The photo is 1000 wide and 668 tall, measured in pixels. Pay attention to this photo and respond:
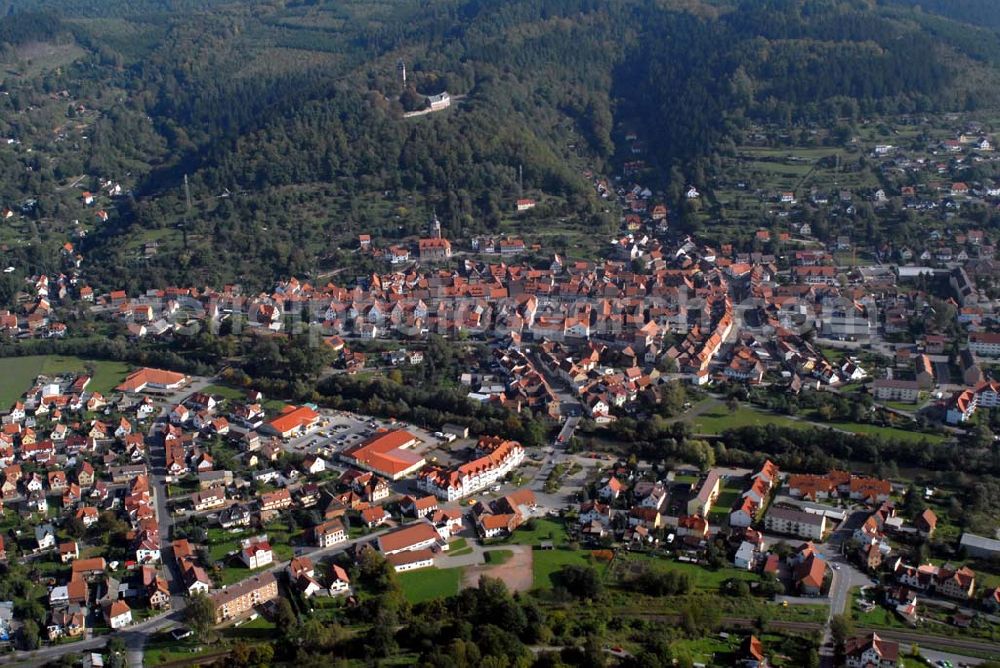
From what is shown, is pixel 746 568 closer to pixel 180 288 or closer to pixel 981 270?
pixel 981 270

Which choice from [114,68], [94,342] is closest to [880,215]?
[94,342]

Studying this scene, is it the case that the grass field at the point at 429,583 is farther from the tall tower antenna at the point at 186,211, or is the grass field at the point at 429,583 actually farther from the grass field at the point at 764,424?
the tall tower antenna at the point at 186,211

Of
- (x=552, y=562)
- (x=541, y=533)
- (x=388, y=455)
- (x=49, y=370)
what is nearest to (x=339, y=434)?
(x=388, y=455)

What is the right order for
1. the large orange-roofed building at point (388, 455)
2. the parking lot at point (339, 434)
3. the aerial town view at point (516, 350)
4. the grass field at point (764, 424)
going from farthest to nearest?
1. the parking lot at point (339, 434)
2. the grass field at point (764, 424)
3. the large orange-roofed building at point (388, 455)
4. the aerial town view at point (516, 350)

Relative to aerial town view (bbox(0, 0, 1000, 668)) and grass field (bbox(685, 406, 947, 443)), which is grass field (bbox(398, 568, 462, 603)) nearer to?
aerial town view (bbox(0, 0, 1000, 668))

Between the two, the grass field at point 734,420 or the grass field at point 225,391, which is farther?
the grass field at point 225,391

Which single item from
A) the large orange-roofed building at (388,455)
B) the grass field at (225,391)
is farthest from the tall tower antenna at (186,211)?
the large orange-roofed building at (388,455)
